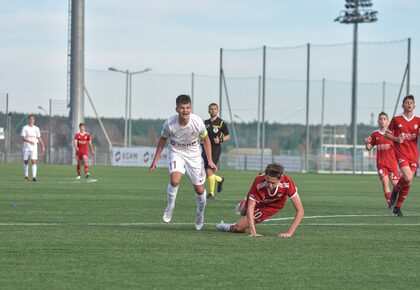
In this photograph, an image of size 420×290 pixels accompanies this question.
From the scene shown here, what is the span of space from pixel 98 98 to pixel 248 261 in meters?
55.3

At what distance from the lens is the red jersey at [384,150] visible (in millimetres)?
19797

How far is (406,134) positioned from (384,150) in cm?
338

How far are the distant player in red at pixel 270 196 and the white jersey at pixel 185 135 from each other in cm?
152

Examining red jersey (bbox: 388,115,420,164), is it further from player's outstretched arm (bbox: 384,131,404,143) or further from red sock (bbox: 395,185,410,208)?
red sock (bbox: 395,185,410,208)

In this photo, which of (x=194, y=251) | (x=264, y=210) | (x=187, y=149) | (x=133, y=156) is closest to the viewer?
(x=194, y=251)

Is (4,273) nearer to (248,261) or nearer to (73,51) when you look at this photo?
(248,261)

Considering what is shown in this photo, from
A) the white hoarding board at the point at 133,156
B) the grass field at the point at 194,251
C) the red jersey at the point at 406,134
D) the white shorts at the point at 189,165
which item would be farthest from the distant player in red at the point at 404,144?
the white hoarding board at the point at 133,156

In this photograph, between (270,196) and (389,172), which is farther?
(389,172)

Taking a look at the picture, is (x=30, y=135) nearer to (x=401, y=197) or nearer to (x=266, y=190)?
(x=401, y=197)

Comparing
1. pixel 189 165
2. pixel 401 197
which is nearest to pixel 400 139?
pixel 401 197

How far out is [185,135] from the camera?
43.0 feet

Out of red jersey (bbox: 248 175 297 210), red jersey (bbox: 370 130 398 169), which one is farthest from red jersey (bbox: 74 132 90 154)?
red jersey (bbox: 248 175 297 210)

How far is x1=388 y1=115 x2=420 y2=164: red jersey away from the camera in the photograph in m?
16.5

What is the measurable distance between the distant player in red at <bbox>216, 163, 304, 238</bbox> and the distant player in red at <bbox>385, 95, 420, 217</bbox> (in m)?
5.07
